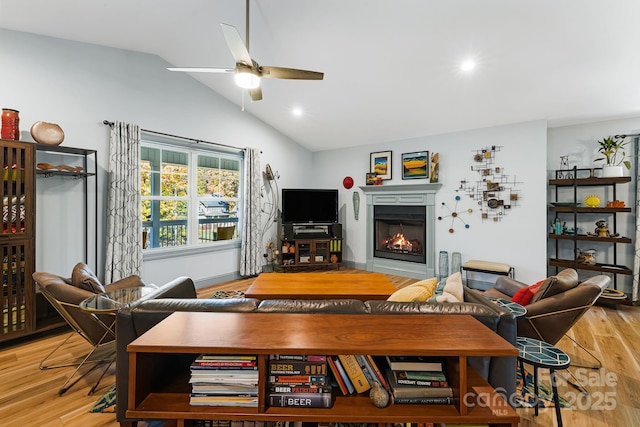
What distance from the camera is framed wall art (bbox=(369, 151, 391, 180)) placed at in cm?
545

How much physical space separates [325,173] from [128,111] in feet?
12.3

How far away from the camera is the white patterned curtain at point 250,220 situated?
4.98 meters

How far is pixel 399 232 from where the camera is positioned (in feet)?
18.2

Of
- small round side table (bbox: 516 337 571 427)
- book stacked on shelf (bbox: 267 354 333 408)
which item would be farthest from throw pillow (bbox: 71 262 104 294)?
small round side table (bbox: 516 337 571 427)

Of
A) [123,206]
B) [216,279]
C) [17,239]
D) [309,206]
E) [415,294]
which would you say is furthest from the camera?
[309,206]

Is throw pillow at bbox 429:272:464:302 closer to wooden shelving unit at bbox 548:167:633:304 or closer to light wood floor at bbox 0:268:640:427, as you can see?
light wood floor at bbox 0:268:640:427

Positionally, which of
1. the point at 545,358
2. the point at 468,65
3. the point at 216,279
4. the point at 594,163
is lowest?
the point at 216,279

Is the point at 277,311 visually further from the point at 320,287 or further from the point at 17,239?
the point at 17,239

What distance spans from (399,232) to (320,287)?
307 centimetres

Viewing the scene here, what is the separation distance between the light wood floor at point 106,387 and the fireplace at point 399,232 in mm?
2512

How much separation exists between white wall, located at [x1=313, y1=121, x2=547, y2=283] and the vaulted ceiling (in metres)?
0.30

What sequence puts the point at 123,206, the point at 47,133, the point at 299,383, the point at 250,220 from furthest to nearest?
1. the point at 250,220
2. the point at 123,206
3. the point at 47,133
4. the point at 299,383

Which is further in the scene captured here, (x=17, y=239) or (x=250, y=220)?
(x=250, y=220)

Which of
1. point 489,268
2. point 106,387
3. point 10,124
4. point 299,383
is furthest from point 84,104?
point 489,268
